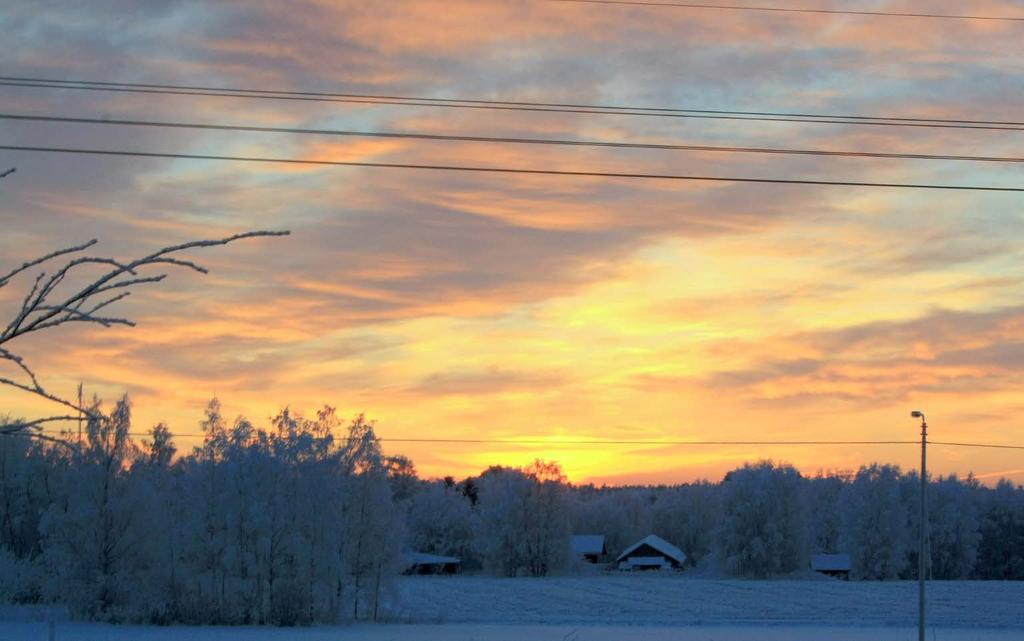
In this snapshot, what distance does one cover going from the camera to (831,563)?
124m

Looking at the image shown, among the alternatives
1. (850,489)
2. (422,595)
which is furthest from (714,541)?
(422,595)

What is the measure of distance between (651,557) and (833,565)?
24.2 meters

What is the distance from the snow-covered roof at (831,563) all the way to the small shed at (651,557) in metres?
17.9

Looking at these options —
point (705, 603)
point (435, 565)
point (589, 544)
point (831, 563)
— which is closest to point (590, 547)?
point (589, 544)

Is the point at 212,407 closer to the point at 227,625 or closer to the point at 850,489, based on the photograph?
the point at 227,625

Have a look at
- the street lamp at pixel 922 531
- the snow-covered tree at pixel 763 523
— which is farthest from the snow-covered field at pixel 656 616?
the snow-covered tree at pixel 763 523

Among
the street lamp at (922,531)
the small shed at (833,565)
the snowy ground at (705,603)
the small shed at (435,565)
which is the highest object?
the street lamp at (922,531)

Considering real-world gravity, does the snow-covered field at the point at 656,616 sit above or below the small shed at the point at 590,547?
above

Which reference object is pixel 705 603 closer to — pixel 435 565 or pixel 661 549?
pixel 435 565

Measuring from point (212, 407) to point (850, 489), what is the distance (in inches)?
3251

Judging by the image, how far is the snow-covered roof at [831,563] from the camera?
12209 centimetres

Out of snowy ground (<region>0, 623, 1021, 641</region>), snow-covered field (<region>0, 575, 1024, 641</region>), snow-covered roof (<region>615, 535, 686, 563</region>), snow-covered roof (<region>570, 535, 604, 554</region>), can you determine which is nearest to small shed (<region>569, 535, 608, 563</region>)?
snow-covered roof (<region>570, 535, 604, 554</region>)

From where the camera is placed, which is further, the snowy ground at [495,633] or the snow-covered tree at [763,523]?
the snow-covered tree at [763,523]

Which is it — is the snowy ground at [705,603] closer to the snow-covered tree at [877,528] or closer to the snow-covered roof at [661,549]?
the snow-covered tree at [877,528]
